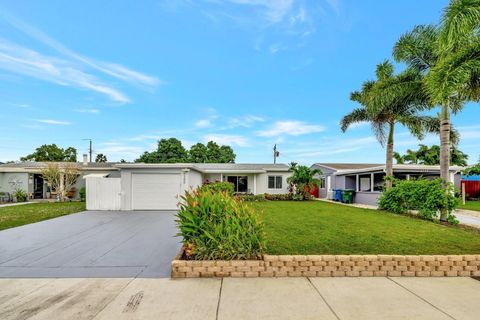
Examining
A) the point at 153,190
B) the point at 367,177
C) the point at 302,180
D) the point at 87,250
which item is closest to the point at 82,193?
the point at 153,190

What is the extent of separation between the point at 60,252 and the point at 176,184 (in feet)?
29.1

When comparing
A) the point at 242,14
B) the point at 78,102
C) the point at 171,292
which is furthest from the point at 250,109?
the point at 171,292

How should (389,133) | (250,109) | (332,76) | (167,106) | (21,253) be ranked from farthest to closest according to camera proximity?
(250,109) → (167,106) → (332,76) → (389,133) → (21,253)

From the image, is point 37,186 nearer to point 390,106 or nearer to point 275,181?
point 275,181

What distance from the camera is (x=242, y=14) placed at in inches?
525

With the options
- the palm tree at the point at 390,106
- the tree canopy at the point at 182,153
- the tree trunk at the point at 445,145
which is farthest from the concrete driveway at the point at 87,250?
the tree canopy at the point at 182,153

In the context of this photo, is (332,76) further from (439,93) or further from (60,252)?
(60,252)

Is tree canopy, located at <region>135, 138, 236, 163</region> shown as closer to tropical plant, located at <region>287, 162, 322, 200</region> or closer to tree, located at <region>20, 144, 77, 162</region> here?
tree, located at <region>20, 144, 77, 162</region>

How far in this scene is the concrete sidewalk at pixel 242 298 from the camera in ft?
10.8

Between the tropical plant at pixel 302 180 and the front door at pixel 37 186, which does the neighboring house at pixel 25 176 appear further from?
the tropical plant at pixel 302 180

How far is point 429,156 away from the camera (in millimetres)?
28969

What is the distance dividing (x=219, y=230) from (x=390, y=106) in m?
13.0

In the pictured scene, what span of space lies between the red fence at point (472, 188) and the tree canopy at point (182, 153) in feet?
95.7

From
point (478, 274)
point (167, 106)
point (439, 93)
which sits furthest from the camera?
point (167, 106)
